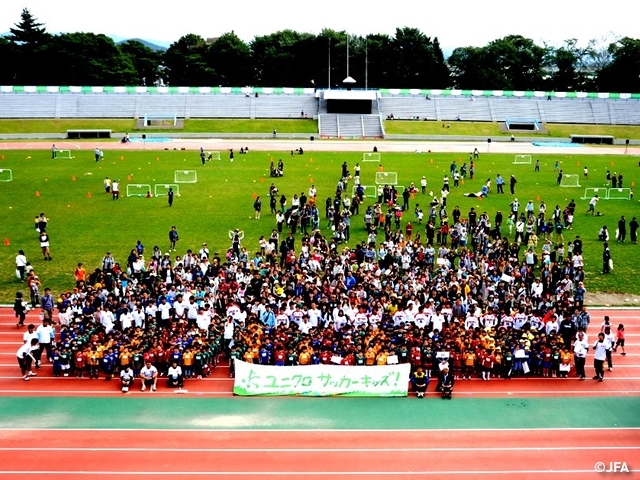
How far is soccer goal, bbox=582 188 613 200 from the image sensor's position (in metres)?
40.5

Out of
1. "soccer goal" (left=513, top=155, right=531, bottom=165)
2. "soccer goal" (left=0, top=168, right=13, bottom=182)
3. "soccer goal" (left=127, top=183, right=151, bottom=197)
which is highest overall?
"soccer goal" (left=513, top=155, right=531, bottom=165)

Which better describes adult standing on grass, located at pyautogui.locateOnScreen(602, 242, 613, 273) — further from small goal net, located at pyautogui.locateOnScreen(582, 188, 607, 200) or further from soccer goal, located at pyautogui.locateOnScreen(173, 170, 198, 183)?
soccer goal, located at pyautogui.locateOnScreen(173, 170, 198, 183)

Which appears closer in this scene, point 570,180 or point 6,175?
point 6,175

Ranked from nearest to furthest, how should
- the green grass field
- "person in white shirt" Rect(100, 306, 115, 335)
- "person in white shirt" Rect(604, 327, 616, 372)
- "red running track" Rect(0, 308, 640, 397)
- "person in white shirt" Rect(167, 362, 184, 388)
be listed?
"red running track" Rect(0, 308, 640, 397)
"person in white shirt" Rect(167, 362, 184, 388)
"person in white shirt" Rect(604, 327, 616, 372)
"person in white shirt" Rect(100, 306, 115, 335)
the green grass field

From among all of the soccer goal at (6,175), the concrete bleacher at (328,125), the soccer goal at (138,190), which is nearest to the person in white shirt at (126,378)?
the soccer goal at (138,190)

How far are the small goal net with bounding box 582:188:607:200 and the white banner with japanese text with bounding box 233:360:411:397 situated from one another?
28296 millimetres

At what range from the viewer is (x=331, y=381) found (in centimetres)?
1648

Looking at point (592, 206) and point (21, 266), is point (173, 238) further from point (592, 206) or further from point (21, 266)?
point (592, 206)

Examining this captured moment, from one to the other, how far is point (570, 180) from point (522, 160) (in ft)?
32.4

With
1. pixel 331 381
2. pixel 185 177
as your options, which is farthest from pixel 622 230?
pixel 185 177

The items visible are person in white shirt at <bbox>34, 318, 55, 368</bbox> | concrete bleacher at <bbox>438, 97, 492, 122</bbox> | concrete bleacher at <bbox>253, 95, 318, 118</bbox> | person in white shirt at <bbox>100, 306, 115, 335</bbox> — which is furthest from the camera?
concrete bleacher at <bbox>438, 97, 492, 122</bbox>

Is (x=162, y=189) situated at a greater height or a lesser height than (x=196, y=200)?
greater

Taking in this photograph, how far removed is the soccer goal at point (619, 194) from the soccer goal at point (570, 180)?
113 inches

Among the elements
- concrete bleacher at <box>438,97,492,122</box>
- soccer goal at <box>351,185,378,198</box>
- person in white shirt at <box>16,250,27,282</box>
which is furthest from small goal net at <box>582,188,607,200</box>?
concrete bleacher at <box>438,97,492,122</box>
